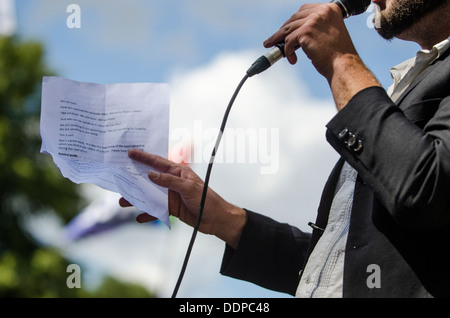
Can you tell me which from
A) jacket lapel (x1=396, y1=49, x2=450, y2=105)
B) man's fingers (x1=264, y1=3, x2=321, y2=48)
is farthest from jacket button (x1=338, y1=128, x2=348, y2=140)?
man's fingers (x1=264, y1=3, x2=321, y2=48)

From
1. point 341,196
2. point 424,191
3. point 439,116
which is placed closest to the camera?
point 424,191

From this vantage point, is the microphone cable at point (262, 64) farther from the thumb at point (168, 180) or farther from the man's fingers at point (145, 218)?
the man's fingers at point (145, 218)

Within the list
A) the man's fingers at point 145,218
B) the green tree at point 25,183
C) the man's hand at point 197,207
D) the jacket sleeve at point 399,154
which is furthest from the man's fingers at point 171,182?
the green tree at point 25,183

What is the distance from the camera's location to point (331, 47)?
1777 mm

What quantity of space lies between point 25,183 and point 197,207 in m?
16.8

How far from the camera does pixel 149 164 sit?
7.19ft

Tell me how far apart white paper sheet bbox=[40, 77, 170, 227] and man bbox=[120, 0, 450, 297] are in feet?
0.17

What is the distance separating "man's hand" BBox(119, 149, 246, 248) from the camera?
225 cm

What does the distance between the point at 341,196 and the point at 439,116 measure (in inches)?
17.0

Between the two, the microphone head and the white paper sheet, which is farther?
the white paper sheet

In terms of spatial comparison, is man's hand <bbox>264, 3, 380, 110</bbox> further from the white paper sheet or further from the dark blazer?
the white paper sheet

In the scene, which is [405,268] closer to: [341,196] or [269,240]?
[341,196]

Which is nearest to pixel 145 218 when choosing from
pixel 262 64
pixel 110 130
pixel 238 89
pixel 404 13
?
pixel 110 130
